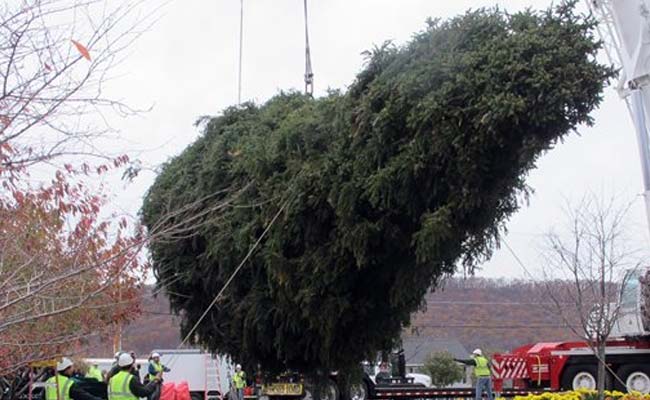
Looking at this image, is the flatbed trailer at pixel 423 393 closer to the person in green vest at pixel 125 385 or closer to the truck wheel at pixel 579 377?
the truck wheel at pixel 579 377

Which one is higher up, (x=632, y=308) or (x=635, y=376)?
(x=632, y=308)

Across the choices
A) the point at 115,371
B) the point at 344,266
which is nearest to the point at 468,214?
the point at 344,266

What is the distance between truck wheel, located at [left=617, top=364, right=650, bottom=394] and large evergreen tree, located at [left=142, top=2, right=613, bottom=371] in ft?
37.1

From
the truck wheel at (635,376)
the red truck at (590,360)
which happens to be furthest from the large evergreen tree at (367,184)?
the truck wheel at (635,376)

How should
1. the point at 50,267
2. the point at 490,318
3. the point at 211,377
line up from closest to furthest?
the point at 50,267
the point at 211,377
the point at 490,318

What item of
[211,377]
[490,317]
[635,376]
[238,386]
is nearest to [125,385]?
[238,386]

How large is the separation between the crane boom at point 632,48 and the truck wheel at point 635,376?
13271 mm

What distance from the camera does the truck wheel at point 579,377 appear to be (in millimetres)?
24656

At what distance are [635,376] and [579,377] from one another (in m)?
1.42

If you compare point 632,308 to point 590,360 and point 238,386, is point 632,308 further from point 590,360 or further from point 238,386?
point 238,386

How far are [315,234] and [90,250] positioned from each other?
5320 mm

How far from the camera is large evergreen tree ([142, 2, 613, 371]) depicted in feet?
34.8

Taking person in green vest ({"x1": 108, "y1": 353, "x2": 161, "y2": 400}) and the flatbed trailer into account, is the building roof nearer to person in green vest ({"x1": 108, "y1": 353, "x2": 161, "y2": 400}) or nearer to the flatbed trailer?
the flatbed trailer

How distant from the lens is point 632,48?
10.9m
